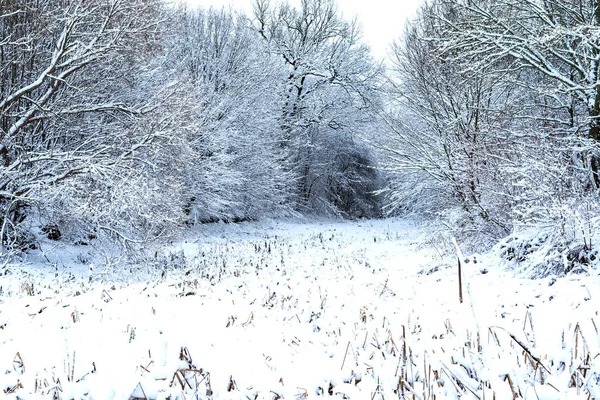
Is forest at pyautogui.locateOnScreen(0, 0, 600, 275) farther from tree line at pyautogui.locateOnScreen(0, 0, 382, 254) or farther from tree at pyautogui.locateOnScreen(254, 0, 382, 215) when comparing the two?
tree at pyautogui.locateOnScreen(254, 0, 382, 215)

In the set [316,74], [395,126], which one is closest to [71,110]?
[395,126]

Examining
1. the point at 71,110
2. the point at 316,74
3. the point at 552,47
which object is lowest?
the point at 71,110

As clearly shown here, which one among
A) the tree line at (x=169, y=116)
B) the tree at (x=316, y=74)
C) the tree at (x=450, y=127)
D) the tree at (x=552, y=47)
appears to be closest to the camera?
the tree at (x=552, y=47)

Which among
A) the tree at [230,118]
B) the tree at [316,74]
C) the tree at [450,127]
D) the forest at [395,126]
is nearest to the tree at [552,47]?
the forest at [395,126]

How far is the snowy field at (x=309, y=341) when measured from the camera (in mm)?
2478

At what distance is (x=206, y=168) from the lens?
17.1 meters

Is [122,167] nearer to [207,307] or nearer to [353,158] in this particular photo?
[207,307]

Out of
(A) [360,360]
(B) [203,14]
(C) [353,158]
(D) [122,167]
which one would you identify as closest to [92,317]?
(A) [360,360]

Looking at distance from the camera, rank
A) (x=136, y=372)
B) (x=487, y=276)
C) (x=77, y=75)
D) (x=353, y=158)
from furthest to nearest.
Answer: (x=353, y=158)
(x=77, y=75)
(x=487, y=276)
(x=136, y=372)

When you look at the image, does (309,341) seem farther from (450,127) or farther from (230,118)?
(230,118)

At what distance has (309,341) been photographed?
3.67 metres

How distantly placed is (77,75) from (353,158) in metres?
21.5

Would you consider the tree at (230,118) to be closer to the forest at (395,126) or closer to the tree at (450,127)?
the forest at (395,126)

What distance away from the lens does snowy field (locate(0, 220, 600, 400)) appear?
8.13ft
